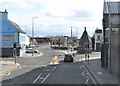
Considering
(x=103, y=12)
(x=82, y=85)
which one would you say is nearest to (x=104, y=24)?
(x=103, y=12)

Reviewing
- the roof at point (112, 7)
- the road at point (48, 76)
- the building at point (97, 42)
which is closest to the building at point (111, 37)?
the roof at point (112, 7)

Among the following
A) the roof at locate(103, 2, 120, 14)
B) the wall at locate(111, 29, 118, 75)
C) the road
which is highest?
the roof at locate(103, 2, 120, 14)

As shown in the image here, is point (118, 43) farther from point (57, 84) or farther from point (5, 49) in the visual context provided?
point (5, 49)

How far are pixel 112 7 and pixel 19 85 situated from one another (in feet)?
91.0

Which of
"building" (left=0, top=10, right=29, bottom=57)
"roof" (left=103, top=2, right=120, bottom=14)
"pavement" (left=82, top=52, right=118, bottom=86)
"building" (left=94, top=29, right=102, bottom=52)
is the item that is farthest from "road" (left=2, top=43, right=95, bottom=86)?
"building" (left=94, top=29, right=102, bottom=52)

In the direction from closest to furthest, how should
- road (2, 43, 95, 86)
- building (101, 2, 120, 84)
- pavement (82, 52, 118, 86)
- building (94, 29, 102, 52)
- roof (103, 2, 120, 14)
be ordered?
pavement (82, 52, 118, 86) < road (2, 43, 95, 86) < building (101, 2, 120, 84) < roof (103, 2, 120, 14) < building (94, 29, 102, 52)

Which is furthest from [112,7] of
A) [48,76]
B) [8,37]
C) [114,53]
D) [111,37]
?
[8,37]

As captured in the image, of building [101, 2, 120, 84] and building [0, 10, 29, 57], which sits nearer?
building [101, 2, 120, 84]

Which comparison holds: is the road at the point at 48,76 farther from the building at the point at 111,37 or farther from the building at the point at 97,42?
the building at the point at 97,42

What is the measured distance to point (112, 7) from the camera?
48.0m

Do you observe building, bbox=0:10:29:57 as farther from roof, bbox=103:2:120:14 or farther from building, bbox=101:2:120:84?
building, bbox=101:2:120:84

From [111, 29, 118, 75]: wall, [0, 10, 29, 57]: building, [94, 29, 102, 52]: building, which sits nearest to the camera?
[111, 29, 118, 75]: wall

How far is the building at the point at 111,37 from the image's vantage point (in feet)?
103

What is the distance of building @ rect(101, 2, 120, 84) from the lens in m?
31.5
